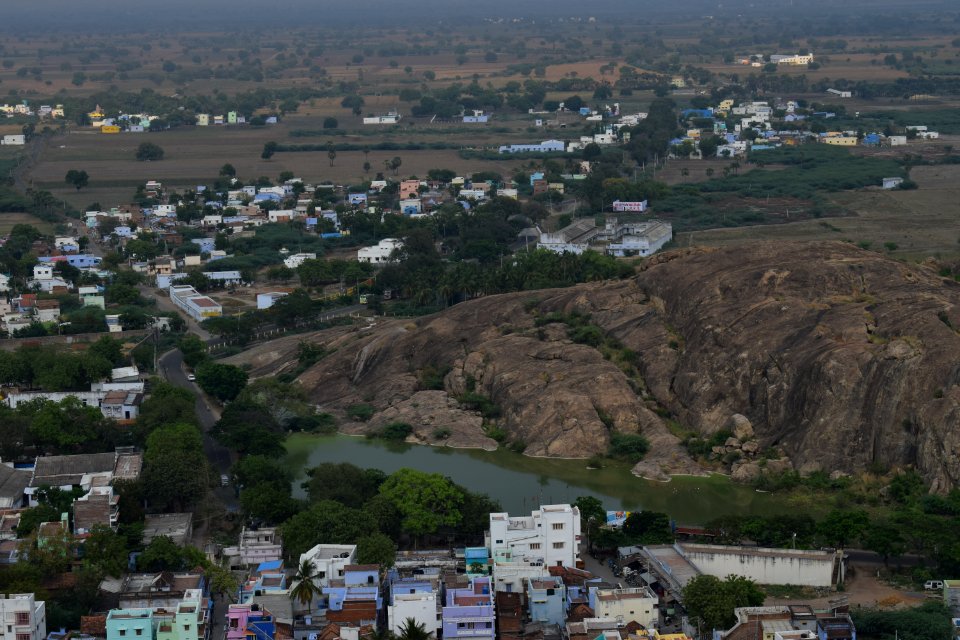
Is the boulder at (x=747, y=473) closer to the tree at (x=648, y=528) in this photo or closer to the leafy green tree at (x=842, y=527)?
the tree at (x=648, y=528)

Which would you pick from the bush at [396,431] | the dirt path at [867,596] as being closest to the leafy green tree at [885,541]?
the dirt path at [867,596]

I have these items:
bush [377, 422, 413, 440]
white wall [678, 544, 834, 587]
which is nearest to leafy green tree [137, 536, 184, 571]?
white wall [678, 544, 834, 587]

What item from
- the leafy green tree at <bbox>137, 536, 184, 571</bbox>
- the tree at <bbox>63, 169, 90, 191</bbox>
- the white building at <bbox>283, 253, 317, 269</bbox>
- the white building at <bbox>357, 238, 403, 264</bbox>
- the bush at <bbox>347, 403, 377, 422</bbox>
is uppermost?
the leafy green tree at <bbox>137, 536, 184, 571</bbox>

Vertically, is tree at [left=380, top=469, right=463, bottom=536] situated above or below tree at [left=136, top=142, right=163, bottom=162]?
above

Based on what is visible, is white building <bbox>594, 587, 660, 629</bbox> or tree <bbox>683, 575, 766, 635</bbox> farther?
white building <bbox>594, 587, 660, 629</bbox>

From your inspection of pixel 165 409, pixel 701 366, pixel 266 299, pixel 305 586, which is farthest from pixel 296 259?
pixel 305 586

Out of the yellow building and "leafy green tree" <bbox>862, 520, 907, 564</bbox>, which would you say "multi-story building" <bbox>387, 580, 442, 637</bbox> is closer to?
"leafy green tree" <bbox>862, 520, 907, 564</bbox>
